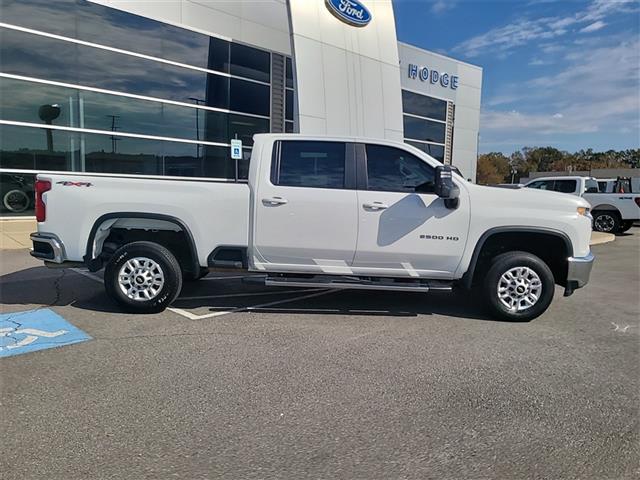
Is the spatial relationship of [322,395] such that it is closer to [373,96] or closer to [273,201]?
[273,201]

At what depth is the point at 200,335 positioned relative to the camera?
4.87 m

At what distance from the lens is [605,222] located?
16.9 meters

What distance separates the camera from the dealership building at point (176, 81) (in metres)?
13.2

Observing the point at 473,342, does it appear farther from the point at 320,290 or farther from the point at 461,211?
the point at 320,290

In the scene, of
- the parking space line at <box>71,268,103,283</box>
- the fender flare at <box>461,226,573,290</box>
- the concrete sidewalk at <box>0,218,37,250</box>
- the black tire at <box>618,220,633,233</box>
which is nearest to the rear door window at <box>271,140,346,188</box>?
the fender flare at <box>461,226,573,290</box>

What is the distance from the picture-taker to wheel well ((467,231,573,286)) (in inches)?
216

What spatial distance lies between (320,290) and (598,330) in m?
3.60

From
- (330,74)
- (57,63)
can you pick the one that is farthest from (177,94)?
(330,74)

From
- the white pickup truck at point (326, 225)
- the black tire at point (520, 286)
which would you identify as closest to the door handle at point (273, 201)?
the white pickup truck at point (326, 225)

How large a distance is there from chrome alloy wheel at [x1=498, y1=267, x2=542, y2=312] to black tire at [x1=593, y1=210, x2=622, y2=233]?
13615 mm

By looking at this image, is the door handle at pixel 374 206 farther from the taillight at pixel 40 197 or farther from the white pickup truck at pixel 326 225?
the taillight at pixel 40 197

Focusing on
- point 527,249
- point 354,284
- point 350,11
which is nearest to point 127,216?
point 354,284

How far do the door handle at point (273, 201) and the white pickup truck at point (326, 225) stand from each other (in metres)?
0.01

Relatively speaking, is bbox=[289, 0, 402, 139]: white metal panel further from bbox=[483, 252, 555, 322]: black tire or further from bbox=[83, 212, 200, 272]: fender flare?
bbox=[483, 252, 555, 322]: black tire
